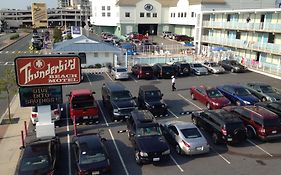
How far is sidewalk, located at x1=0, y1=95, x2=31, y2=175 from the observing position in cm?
1487

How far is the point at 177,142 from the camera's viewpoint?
16031mm

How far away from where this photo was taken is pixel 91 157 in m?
13.2

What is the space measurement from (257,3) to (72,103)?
6524cm

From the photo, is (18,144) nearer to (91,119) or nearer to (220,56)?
(91,119)

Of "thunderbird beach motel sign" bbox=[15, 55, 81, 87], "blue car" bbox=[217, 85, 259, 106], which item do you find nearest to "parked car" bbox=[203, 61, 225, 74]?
"blue car" bbox=[217, 85, 259, 106]

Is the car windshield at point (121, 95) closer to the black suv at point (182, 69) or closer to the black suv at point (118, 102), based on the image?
the black suv at point (118, 102)

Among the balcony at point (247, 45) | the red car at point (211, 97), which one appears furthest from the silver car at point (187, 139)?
the balcony at point (247, 45)

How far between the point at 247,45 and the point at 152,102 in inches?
1056

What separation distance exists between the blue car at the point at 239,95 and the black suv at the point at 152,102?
6.23 meters

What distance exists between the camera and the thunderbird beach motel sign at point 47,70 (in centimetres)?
1591

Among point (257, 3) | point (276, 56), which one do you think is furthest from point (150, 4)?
point (276, 56)

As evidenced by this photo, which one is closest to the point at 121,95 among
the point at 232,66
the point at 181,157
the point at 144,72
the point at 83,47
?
the point at 181,157

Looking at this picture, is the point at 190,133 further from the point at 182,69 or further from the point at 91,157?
the point at 182,69

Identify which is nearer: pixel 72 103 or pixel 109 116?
pixel 72 103
